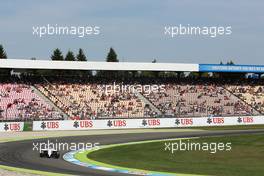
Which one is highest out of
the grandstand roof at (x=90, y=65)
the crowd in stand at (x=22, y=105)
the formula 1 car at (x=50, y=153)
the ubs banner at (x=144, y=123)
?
the grandstand roof at (x=90, y=65)

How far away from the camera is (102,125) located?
44781mm

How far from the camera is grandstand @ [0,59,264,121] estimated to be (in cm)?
4878

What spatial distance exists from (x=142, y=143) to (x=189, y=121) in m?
19.5

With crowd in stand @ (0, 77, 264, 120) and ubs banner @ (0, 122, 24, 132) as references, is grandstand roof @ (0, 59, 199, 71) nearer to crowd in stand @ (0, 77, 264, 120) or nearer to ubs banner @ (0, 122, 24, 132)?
crowd in stand @ (0, 77, 264, 120)

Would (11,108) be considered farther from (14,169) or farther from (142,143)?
(14,169)

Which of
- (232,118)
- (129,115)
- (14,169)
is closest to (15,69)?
(129,115)

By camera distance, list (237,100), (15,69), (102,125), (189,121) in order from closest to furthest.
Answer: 1. (102,125)
2. (189,121)
3. (15,69)
4. (237,100)

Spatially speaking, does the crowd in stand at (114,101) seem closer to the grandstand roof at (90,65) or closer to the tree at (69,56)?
the grandstand roof at (90,65)

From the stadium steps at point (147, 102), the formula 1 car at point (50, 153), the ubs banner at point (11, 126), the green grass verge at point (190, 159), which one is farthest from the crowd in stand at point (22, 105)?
the formula 1 car at point (50, 153)

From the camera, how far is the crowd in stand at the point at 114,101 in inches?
1897

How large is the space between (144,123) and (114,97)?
24.9 ft

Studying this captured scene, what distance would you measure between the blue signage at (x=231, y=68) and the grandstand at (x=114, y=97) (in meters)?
0.88

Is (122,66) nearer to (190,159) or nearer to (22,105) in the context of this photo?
(22,105)

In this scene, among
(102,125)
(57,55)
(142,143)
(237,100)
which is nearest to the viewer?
(142,143)
